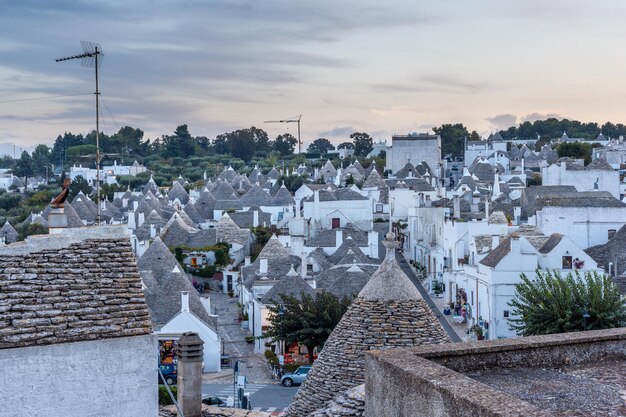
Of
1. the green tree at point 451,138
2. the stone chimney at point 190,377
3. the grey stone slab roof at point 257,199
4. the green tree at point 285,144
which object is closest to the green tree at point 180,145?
the green tree at point 285,144

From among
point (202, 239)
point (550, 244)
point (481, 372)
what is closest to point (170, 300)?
point (550, 244)

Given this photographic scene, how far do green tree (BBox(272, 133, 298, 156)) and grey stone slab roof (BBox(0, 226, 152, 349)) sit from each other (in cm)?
15750

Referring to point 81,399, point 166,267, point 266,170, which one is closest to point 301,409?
point 81,399

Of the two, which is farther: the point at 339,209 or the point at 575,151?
the point at 575,151

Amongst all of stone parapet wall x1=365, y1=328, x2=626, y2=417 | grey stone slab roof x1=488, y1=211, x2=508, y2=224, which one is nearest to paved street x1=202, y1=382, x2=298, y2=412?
grey stone slab roof x1=488, y1=211, x2=508, y2=224

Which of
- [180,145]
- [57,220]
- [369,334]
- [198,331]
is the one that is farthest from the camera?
[180,145]

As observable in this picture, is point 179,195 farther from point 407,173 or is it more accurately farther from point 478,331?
point 478,331

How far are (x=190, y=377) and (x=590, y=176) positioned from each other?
186 ft

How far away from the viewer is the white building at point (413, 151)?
10488 cm

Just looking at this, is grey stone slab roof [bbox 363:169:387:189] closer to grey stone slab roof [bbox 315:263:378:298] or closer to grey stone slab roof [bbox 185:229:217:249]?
grey stone slab roof [bbox 185:229:217:249]

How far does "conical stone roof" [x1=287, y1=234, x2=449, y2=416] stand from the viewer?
13.0 meters

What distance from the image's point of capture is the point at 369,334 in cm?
1314

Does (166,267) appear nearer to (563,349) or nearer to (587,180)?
(587,180)

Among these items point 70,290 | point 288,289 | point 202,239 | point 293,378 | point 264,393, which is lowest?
point 264,393
